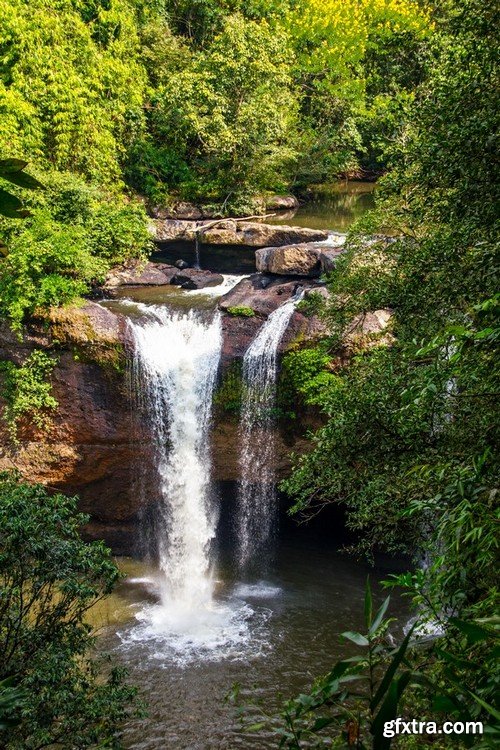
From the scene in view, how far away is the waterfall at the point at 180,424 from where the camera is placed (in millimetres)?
13305

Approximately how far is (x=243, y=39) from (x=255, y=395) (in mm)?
12923

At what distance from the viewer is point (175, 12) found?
25.7 meters

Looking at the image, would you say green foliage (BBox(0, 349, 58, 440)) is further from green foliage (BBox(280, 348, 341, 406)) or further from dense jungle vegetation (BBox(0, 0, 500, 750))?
green foliage (BBox(280, 348, 341, 406))

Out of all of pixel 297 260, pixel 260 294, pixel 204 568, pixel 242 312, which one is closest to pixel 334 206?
pixel 297 260

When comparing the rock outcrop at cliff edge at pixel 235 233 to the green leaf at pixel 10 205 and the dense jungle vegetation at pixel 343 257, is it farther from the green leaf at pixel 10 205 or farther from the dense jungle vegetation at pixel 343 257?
the green leaf at pixel 10 205

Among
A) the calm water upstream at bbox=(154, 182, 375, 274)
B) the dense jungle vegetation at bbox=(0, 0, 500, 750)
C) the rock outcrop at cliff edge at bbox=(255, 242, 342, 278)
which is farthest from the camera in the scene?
the calm water upstream at bbox=(154, 182, 375, 274)

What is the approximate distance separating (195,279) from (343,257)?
6.68 metres

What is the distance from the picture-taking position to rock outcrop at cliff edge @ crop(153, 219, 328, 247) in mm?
17609

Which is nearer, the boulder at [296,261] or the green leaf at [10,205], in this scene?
the green leaf at [10,205]

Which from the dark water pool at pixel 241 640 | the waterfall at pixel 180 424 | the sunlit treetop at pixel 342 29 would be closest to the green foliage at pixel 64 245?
the waterfall at pixel 180 424

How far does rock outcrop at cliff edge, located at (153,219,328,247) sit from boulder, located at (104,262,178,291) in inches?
56.1

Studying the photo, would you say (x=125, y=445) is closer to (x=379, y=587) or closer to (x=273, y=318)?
(x=273, y=318)

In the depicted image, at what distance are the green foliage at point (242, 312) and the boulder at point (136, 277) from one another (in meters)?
3.36

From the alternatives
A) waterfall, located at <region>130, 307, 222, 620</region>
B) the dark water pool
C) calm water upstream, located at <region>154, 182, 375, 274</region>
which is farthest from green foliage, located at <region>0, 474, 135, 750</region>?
calm water upstream, located at <region>154, 182, 375, 274</region>
